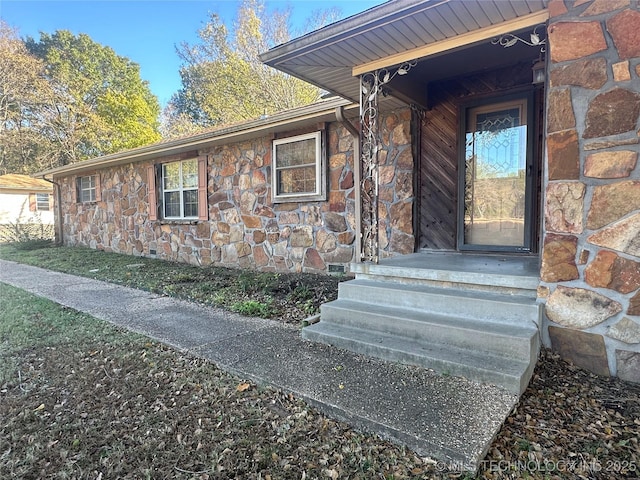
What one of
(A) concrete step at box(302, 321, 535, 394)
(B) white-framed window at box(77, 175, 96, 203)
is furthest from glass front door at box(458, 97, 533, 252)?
(B) white-framed window at box(77, 175, 96, 203)

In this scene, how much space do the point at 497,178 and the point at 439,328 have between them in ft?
7.88

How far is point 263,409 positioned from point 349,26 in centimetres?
283

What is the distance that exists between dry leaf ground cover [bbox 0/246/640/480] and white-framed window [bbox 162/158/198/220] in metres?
5.26

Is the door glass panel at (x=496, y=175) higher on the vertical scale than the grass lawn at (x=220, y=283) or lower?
higher

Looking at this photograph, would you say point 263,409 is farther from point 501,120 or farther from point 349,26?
point 501,120

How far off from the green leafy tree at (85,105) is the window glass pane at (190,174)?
14516mm

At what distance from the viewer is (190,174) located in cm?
765

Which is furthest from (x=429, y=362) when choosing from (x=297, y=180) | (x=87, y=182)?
(x=87, y=182)

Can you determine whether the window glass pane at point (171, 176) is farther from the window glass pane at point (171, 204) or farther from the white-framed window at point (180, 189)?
the window glass pane at point (171, 204)

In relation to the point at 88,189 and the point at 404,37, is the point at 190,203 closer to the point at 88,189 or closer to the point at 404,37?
the point at 88,189

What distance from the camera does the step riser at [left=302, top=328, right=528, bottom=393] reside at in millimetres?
2115

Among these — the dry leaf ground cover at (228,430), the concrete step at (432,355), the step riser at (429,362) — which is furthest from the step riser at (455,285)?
the step riser at (429,362)

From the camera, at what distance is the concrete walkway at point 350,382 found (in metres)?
1.72

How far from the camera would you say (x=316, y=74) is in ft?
12.5
